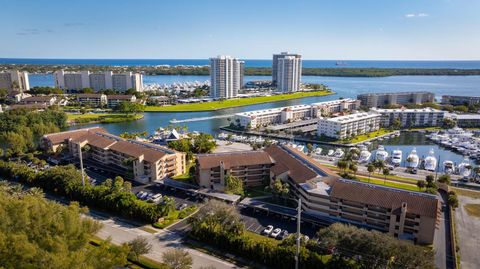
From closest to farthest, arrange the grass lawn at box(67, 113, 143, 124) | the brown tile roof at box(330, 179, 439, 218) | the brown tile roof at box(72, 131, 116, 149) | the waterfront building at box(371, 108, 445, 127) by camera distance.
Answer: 1. the brown tile roof at box(330, 179, 439, 218)
2. the brown tile roof at box(72, 131, 116, 149)
3. the waterfront building at box(371, 108, 445, 127)
4. the grass lawn at box(67, 113, 143, 124)

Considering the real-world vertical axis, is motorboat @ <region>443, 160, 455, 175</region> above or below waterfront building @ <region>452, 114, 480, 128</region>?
below

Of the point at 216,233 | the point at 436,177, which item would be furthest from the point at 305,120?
the point at 216,233

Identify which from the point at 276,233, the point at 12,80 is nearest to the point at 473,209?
the point at 276,233

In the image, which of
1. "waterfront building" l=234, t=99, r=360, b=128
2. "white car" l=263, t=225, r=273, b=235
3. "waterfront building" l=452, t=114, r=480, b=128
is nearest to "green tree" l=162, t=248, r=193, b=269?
"white car" l=263, t=225, r=273, b=235

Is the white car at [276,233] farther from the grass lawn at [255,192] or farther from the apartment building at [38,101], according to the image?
the apartment building at [38,101]

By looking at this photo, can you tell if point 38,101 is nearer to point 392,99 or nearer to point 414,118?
point 414,118

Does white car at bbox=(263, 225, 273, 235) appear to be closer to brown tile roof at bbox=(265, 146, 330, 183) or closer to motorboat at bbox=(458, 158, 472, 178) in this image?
brown tile roof at bbox=(265, 146, 330, 183)

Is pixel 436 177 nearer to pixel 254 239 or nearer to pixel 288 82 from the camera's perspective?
pixel 254 239
